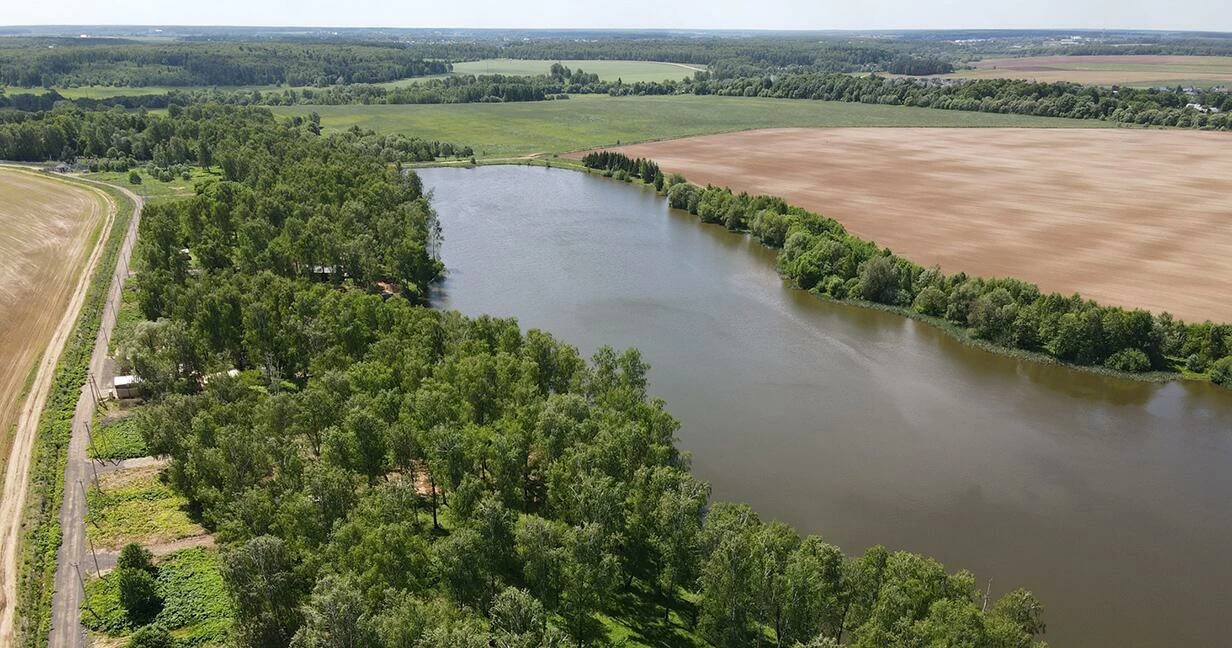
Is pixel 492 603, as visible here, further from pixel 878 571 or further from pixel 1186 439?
pixel 1186 439

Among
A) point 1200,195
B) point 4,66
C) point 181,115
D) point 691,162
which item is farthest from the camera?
point 4,66

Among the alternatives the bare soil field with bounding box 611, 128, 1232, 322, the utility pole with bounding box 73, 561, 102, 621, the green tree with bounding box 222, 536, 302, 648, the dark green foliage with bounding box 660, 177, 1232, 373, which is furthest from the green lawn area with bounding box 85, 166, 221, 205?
the green tree with bounding box 222, 536, 302, 648

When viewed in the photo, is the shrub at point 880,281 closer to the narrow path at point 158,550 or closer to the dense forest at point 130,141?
the narrow path at point 158,550

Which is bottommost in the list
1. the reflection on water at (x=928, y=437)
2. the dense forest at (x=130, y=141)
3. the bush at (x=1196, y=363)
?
the reflection on water at (x=928, y=437)

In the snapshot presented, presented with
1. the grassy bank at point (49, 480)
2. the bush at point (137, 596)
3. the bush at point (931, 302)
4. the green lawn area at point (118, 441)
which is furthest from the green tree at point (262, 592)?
the bush at point (931, 302)

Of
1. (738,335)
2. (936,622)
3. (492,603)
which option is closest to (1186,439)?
(738,335)

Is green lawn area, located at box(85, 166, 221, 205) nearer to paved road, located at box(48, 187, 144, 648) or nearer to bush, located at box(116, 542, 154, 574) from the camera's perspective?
paved road, located at box(48, 187, 144, 648)
